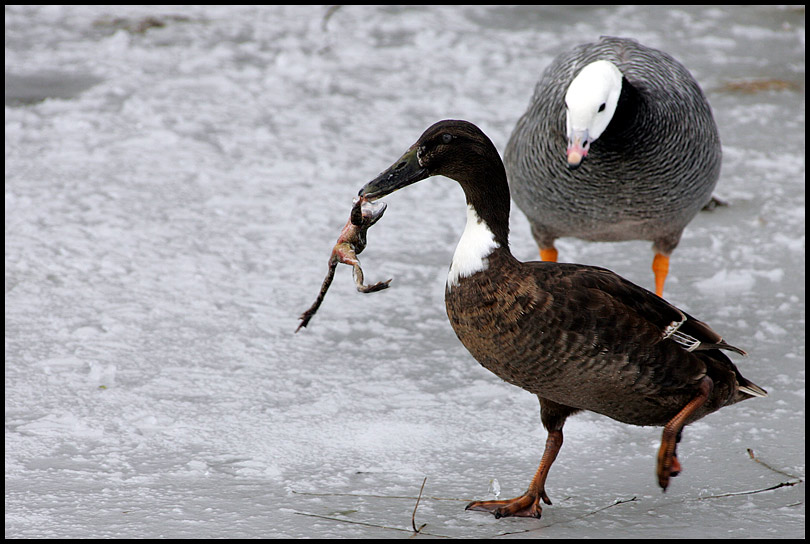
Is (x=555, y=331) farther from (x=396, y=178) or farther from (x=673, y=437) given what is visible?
(x=396, y=178)

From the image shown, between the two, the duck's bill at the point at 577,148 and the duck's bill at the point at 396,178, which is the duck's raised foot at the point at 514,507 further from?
the duck's bill at the point at 577,148

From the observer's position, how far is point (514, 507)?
9.30 feet

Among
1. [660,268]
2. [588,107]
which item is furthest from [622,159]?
[660,268]

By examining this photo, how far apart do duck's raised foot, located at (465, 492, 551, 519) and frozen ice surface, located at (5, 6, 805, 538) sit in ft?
0.11

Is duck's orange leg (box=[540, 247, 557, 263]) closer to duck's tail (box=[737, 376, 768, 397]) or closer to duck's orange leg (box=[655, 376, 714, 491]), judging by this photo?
duck's tail (box=[737, 376, 768, 397])

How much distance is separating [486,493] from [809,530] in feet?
3.18

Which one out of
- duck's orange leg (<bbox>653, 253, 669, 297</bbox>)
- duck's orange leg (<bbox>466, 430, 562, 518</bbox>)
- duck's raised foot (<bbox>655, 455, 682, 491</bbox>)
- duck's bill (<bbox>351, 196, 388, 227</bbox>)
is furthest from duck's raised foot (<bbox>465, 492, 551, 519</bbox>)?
duck's orange leg (<bbox>653, 253, 669, 297</bbox>)

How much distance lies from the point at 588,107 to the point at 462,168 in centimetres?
108

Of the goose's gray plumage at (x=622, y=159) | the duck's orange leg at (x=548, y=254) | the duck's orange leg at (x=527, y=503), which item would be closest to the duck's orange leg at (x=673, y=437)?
the duck's orange leg at (x=527, y=503)

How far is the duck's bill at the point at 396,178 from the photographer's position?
294 cm

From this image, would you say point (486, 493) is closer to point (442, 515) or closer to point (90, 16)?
point (442, 515)

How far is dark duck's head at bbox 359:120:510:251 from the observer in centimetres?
295

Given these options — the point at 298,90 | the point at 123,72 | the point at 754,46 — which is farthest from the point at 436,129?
the point at 754,46

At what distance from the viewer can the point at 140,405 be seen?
140 inches
